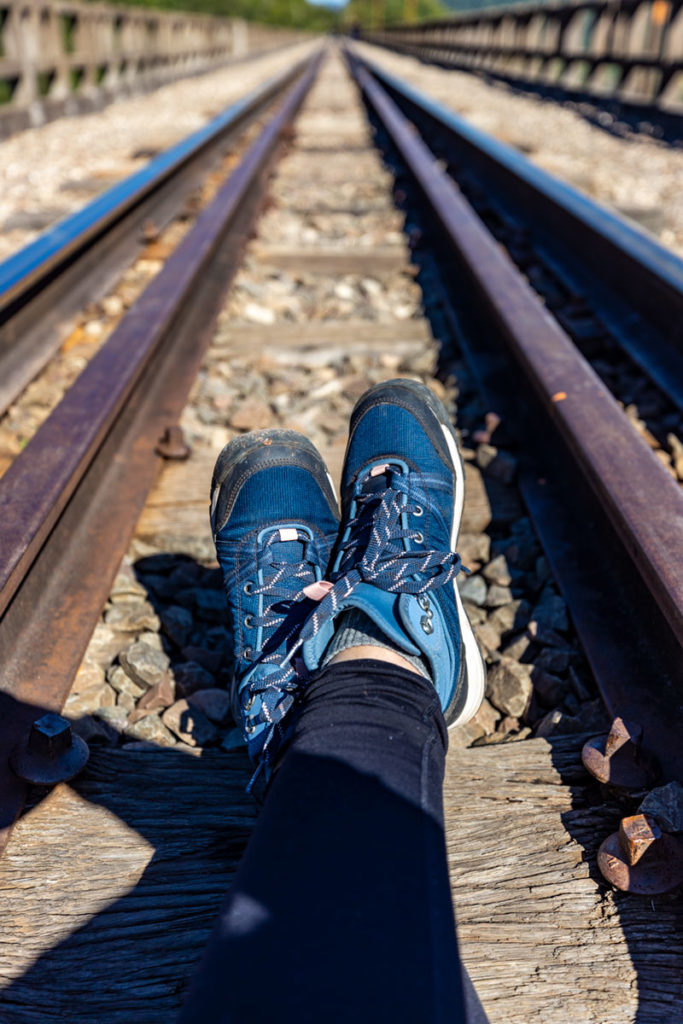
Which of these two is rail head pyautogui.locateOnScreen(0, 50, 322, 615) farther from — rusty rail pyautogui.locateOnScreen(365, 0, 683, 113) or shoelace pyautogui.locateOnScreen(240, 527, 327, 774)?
rusty rail pyautogui.locateOnScreen(365, 0, 683, 113)

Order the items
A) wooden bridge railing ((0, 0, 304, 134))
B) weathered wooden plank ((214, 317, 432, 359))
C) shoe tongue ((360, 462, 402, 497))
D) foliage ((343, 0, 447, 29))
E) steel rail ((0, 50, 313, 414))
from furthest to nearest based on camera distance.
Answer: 1. foliage ((343, 0, 447, 29))
2. wooden bridge railing ((0, 0, 304, 134))
3. weathered wooden plank ((214, 317, 432, 359))
4. steel rail ((0, 50, 313, 414))
5. shoe tongue ((360, 462, 402, 497))

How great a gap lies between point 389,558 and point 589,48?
1386cm

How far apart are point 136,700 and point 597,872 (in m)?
0.84

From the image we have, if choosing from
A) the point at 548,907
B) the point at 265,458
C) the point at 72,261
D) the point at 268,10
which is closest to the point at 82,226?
the point at 72,261

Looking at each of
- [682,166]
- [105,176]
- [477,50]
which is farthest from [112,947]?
[477,50]

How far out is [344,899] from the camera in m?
0.90

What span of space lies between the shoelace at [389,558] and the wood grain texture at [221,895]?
291 millimetres

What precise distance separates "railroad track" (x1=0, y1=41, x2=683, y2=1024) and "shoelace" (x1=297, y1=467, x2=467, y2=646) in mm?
271

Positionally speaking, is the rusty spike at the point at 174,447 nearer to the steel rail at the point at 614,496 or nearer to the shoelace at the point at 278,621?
the shoelace at the point at 278,621

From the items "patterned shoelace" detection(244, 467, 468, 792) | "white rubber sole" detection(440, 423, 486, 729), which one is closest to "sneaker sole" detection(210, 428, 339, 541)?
"patterned shoelace" detection(244, 467, 468, 792)

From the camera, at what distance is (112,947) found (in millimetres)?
1109

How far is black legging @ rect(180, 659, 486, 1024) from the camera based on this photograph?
2.69 feet

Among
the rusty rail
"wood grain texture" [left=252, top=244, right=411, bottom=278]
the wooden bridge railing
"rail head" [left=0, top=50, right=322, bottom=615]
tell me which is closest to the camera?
"rail head" [left=0, top=50, right=322, bottom=615]

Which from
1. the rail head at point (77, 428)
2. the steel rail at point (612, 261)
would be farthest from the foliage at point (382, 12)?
the rail head at point (77, 428)
